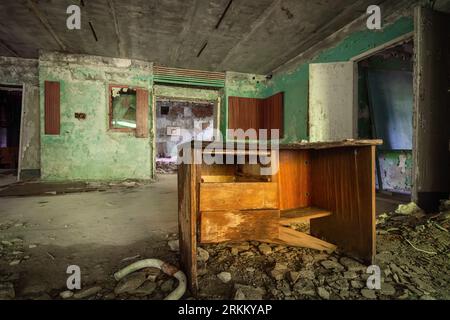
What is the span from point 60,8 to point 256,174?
4454mm

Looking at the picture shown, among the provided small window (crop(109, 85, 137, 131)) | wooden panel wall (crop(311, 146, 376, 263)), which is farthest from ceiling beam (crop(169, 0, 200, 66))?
wooden panel wall (crop(311, 146, 376, 263))

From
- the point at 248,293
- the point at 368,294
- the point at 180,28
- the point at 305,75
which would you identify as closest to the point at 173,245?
Result: the point at 248,293

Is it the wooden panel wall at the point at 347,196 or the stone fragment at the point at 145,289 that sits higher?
the wooden panel wall at the point at 347,196

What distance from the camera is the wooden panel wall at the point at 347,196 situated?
1596mm

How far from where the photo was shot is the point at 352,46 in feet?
14.2

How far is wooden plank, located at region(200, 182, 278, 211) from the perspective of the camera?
1.41m

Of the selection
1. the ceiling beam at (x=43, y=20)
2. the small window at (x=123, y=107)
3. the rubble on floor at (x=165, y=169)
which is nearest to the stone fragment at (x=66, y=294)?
the ceiling beam at (x=43, y=20)

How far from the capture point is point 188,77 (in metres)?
6.86

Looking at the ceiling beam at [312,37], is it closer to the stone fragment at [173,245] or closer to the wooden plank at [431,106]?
the wooden plank at [431,106]

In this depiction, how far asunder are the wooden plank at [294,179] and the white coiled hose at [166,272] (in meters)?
1.03
